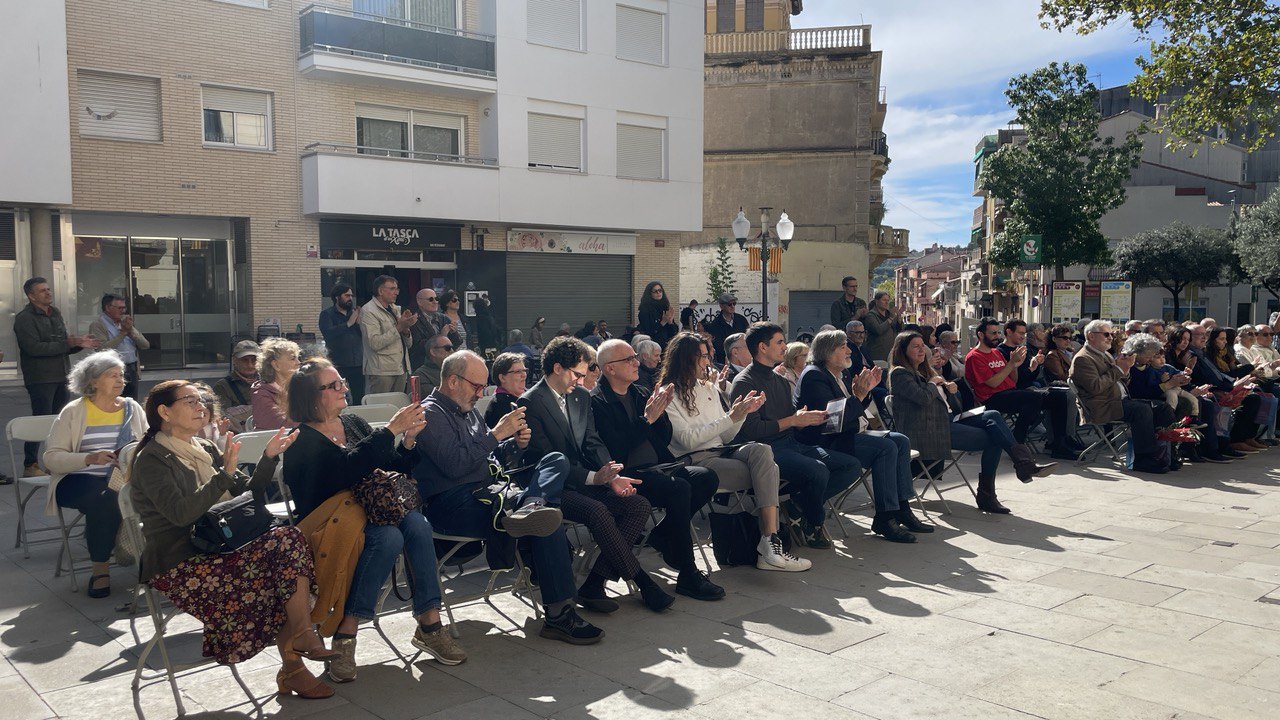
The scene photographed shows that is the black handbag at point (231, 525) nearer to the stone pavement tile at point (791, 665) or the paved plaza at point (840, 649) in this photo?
the paved plaza at point (840, 649)

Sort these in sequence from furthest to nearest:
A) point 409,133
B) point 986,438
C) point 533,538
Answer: point 409,133 → point 986,438 → point 533,538

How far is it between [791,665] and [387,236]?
58.5 feet

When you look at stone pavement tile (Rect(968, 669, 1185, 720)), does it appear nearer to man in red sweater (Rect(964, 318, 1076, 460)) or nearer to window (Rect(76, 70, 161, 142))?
man in red sweater (Rect(964, 318, 1076, 460))

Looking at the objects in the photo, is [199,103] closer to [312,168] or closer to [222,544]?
[312,168]

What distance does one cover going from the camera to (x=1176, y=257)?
43.1m

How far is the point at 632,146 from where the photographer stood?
80.9ft

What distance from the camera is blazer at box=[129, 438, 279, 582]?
4.31 metres

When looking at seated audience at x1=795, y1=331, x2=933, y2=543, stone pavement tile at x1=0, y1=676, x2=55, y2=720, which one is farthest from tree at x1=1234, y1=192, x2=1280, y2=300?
stone pavement tile at x1=0, y1=676, x2=55, y2=720

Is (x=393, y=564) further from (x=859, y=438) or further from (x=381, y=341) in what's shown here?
(x=381, y=341)

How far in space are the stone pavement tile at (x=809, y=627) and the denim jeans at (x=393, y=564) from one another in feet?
5.76

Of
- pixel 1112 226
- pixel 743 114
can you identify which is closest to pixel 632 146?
pixel 743 114

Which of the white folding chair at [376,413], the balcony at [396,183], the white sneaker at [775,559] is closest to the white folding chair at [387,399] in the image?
the white folding chair at [376,413]

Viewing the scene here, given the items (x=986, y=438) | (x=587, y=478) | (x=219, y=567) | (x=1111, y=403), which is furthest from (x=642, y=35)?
(x=219, y=567)

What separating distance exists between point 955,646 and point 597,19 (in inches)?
820
